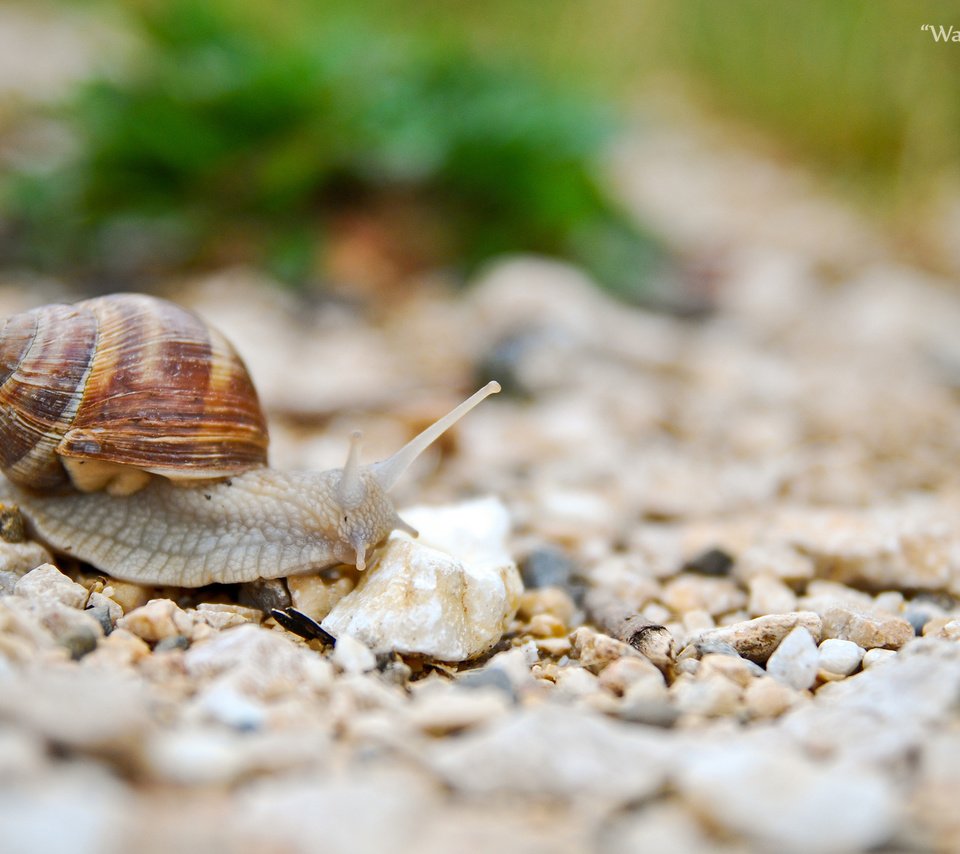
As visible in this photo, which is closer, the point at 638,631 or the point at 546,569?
the point at 638,631

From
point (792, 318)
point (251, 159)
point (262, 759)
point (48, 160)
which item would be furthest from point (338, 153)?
point (262, 759)

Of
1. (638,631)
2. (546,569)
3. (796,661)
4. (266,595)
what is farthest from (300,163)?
(796,661)

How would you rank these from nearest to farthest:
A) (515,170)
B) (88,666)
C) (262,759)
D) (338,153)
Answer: (262,759) → (88,666) → (338,153) → (515,170)

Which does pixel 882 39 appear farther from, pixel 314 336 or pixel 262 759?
pixel 262 759

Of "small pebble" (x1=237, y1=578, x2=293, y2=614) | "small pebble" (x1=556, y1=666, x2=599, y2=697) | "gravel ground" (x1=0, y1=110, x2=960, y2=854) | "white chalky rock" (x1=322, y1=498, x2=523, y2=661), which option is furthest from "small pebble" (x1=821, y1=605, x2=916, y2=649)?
"small pebble" (x1=237, y1=578, x2=293, y2=614)

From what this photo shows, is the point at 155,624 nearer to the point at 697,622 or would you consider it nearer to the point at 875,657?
the point at 697,622
